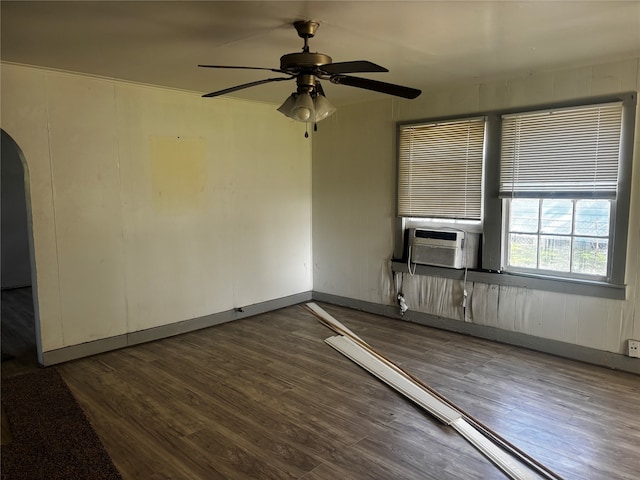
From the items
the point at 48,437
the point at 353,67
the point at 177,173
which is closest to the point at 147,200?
the point at 177,173

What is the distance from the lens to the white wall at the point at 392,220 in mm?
3740

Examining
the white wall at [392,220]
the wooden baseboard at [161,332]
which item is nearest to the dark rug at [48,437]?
the wooden baseboard at [161,332]

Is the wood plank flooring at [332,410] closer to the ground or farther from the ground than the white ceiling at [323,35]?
closer to the ground

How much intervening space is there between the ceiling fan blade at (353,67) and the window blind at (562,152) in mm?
2286

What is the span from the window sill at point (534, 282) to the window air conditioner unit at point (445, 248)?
9 cm

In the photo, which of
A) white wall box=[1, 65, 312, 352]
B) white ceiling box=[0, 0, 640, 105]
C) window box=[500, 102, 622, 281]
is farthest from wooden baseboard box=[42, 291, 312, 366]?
window box=[500, 102, 622, 281]

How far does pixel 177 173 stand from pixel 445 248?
2.91m

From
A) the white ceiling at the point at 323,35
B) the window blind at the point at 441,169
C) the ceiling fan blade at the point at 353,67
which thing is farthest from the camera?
the window blind at the point at 441,169

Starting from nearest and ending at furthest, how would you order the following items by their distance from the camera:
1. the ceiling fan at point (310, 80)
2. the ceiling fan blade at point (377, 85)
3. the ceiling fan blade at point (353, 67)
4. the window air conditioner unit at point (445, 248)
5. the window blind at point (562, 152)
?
the ceiling fan blade at point (353, 67), the ceiling fan at point (310, 80), the ceiling fan blade at point (377, 85), the window blind at point (562, 152), the window air conditioner unit at point (445, 248)

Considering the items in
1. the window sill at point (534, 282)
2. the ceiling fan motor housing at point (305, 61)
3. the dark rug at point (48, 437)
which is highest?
the ceiling fan motor housing at point (305, 61)

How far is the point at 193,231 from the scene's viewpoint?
4871 millimetres

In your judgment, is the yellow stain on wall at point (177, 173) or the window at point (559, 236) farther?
the yellow stain on wall at point (177, 173)

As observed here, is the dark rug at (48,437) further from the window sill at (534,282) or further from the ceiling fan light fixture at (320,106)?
the window sill at (534,282)

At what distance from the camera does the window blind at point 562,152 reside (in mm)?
3701
